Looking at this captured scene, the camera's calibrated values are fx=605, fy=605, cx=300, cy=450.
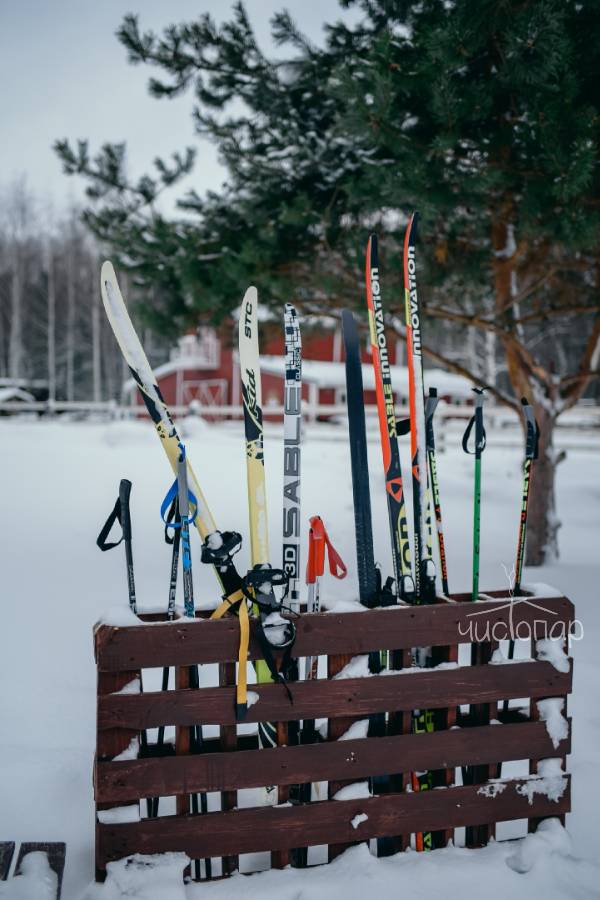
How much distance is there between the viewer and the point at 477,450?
1932 millimetres

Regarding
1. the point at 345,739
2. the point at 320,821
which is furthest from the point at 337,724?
the point at 320,821

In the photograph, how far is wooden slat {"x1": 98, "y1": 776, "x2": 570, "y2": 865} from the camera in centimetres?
153

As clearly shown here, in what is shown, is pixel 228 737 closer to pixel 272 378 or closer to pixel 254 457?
pixel 254 457

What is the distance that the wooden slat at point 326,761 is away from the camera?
4.94ft

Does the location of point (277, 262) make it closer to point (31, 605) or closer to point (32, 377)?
point (31, 605)

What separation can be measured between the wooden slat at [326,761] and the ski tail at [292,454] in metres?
0.41

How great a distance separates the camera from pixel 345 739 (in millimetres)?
1628

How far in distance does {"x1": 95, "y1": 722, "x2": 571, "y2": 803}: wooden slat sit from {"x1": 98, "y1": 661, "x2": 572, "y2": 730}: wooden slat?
90 millimetres

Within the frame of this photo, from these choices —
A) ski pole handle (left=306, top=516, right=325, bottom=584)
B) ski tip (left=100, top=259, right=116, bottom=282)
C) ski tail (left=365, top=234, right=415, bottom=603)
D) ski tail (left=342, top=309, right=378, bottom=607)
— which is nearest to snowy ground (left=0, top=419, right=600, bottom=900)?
ski pole handle (left=306, top=516, right=325, bottom=584)

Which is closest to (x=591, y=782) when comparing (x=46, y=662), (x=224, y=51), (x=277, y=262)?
(x=46, y=662)

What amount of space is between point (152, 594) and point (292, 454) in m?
2.79

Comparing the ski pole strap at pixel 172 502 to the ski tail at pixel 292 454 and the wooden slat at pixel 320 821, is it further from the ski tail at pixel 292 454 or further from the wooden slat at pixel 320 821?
the wooden slat at pixel 320 821

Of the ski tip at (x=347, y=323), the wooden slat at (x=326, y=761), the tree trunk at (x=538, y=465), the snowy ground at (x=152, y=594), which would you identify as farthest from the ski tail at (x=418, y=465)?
the tree trunk at (x=538, y=465)

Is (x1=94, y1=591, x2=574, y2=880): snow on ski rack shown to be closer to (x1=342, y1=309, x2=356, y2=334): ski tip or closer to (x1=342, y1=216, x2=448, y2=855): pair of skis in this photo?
(x1=342, y1=216, x2=448, y2=855): pair of skis
